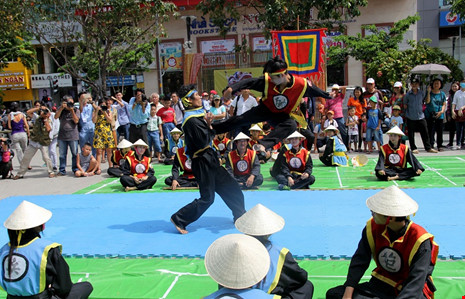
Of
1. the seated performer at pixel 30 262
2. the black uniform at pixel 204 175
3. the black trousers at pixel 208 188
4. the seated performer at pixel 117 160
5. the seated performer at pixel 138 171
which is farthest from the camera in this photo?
the seated performer at pixel 117 160

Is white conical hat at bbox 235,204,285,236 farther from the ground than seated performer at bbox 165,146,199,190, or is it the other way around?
white conical hat at bbox 235,204,285,236

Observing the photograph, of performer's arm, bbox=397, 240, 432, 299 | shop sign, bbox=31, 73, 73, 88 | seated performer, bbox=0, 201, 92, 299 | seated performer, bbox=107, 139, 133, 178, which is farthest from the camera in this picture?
shop sign, bbox=31, 73, 73, 88

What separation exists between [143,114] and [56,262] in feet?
24.0

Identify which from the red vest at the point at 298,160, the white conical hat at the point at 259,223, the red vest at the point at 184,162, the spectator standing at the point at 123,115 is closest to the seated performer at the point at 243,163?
the red vest at the point at 298,160

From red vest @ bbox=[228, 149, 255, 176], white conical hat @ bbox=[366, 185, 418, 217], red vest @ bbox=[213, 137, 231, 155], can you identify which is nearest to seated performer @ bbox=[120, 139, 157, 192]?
red vest @ bbox=[228, 149, 255, 176]

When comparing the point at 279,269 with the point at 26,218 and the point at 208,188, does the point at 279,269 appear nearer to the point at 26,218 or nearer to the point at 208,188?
the point at 26,218

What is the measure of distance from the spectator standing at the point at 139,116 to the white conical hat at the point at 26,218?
7.18m

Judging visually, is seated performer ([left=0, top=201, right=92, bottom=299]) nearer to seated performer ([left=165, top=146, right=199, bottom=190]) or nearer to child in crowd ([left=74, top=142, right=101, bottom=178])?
seated performer ([left=165, top=146, right=199, bottom=190])

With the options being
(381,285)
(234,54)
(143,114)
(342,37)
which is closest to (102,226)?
(381,285)

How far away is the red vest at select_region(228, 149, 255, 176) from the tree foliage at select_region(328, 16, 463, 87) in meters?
7.41

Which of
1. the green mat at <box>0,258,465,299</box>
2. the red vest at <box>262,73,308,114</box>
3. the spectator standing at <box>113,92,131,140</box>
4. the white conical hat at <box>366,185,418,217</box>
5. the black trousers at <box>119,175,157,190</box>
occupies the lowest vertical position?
the green mat at <box>0,258,465,299</box>

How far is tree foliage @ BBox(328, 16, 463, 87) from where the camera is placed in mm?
14180

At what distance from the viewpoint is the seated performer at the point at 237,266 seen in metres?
2.03

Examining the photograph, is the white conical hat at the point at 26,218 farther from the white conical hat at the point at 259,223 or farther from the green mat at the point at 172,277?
the white conical hat at the point at 259,223
